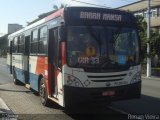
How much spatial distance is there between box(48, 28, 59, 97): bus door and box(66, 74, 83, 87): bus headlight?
4.49 feet

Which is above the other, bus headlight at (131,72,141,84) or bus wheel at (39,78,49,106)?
bus headlight at (131,72,141,84)

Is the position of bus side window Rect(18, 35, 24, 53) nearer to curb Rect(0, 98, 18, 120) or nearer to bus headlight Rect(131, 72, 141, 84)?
curb Rect(0, 98, 18, 120)

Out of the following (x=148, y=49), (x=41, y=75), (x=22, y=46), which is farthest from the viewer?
(x=148, y=49)

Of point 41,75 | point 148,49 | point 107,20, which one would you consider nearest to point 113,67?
point 107,20

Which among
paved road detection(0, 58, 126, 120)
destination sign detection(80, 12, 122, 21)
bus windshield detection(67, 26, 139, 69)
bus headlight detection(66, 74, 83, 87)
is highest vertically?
destination sign detection(80, 12, 122, 21)

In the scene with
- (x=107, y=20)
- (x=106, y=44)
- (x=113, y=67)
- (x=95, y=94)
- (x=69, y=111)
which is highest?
(x=107, y=20)

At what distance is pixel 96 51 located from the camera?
10.2 meters

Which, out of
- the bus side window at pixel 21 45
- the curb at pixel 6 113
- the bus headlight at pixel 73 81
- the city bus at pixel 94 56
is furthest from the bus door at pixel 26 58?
the bus headlight at pixel 73 81

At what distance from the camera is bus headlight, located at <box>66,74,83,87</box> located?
988cm

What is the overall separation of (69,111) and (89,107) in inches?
38.8

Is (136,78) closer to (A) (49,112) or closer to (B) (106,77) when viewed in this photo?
(B) (106,77)

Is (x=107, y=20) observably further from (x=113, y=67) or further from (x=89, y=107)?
(x=89, y=107)

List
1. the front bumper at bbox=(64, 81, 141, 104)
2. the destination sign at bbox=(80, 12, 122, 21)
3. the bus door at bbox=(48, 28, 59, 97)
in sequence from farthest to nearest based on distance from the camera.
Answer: the bus door at bbox=(48, 28, 59, 97) → the destination sign at bbox=(80, 12, 122, 21) → the front bumper at bbox=(64, 81, 141, 104)

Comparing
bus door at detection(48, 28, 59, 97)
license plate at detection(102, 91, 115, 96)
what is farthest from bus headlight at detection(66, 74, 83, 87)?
bus door at detection(48, 28, 59, 97)
